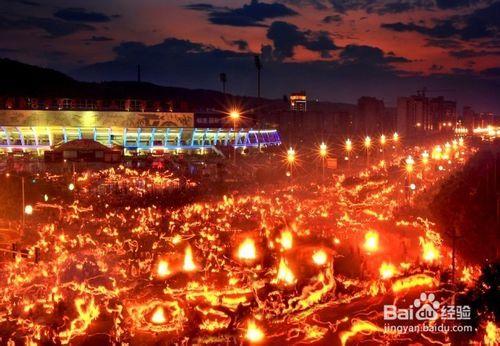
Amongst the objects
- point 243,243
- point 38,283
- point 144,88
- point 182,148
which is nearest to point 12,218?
point 38,283

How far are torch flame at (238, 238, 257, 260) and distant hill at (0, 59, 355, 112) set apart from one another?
320 ft

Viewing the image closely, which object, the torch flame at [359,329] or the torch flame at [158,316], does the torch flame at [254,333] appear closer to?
the torch flame at [359,329]

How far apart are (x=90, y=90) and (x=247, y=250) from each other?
13478 centimetres

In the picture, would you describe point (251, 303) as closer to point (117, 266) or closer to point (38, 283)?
point (117, 266)

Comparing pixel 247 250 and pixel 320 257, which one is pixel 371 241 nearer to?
pixel 320 257

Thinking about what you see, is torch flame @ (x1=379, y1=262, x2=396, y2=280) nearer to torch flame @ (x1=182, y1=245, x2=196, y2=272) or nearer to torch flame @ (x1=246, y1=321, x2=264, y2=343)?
torch flame @ (x1=246, y1=321, x2=264, y2=343)

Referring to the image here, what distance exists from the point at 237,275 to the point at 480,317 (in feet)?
20.0

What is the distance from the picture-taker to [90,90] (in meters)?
141

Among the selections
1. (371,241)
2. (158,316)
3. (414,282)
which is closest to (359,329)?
(414,282)

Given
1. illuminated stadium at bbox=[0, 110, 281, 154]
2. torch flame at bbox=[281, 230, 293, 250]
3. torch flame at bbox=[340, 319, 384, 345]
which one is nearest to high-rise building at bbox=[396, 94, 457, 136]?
illuminated stadium at bbox=[0, 110, 281, 154]

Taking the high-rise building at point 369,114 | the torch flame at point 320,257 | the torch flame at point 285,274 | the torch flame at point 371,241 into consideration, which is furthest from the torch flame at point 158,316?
the high-rise building at point 369,114

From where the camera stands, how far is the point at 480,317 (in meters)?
10.0

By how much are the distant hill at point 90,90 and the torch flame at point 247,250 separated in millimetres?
97462

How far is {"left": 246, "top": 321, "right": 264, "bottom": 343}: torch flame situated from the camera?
11.2 m
